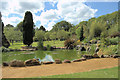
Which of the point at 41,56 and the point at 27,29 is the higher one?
the point at 27,29

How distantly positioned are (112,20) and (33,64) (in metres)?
36.4

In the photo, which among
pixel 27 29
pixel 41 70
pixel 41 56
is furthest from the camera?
pixel 27 29

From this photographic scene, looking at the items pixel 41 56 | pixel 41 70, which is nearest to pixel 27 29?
pixel 41 56

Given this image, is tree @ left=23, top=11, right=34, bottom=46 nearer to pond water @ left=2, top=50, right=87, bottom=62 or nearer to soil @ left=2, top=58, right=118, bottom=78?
pond water @ left=2, top=50, right=87, bottom=62

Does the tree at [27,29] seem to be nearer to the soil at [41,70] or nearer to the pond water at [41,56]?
the pond water at [41,56]

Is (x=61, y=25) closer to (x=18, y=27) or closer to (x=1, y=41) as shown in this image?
(x=18, y=27)

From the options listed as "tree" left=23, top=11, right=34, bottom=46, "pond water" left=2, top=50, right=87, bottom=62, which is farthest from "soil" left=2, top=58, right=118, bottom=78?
"tree" left=23, top=11, right=34, bottom=46

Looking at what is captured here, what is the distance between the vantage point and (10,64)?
6.26 meters

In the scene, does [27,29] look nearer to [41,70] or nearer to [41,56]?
[41,56]

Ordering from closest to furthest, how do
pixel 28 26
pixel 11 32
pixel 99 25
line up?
pixel 28 26 < pixel 11 32 < pixel 99 25

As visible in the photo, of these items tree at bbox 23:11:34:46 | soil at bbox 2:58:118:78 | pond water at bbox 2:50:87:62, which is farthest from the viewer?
tree at bbox 23:11:34:46

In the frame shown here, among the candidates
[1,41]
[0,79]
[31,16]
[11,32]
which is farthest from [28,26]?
[0,79]

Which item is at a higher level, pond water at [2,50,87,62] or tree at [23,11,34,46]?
tree at [23,11,34,46]

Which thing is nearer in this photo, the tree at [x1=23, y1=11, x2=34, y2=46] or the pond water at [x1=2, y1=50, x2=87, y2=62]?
the pond water at [x1=2, y1=50, x2=87, y2=62]
